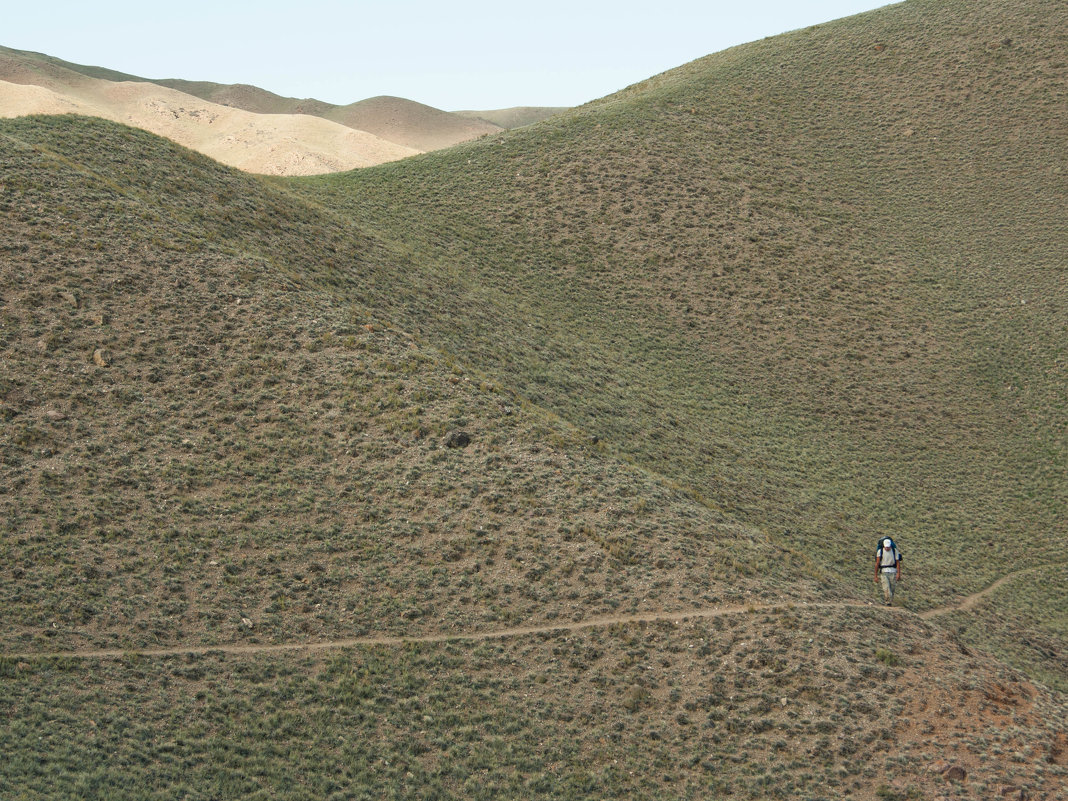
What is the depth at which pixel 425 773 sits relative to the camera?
14773 millimetres

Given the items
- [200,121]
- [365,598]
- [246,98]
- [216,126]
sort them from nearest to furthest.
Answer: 1. [365,598]
2. [216,126]
3. [200,121]
4. [246,98]

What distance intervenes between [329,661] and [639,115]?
147 ft

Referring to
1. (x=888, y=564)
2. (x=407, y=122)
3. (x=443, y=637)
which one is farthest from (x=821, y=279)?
(x=407, y=122)

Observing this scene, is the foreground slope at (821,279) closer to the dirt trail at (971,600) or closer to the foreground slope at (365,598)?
the dirt trail at (971,600)

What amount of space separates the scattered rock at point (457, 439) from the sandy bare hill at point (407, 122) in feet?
422

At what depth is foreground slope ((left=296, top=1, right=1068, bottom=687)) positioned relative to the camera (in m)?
30.3

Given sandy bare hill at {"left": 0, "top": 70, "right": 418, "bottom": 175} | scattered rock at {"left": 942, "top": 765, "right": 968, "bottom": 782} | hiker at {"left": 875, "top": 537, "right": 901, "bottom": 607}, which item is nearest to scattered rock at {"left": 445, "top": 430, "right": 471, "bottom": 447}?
hiker at {"left": 875, "top": 537, "right": 901, "bottom": 607}

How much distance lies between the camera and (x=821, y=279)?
44.7 metres

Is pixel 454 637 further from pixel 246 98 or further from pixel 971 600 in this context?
pixel 246 98

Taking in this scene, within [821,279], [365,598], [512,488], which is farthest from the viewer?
[821,279]

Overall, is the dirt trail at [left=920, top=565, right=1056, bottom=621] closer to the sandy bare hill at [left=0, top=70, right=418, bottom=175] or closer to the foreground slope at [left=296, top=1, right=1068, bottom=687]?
the foreground slope at [left=296, top=1, right=1068, bottom=687]

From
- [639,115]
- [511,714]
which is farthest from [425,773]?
[639,115]

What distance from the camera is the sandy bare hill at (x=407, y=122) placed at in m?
151

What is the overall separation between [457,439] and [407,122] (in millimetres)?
141652
